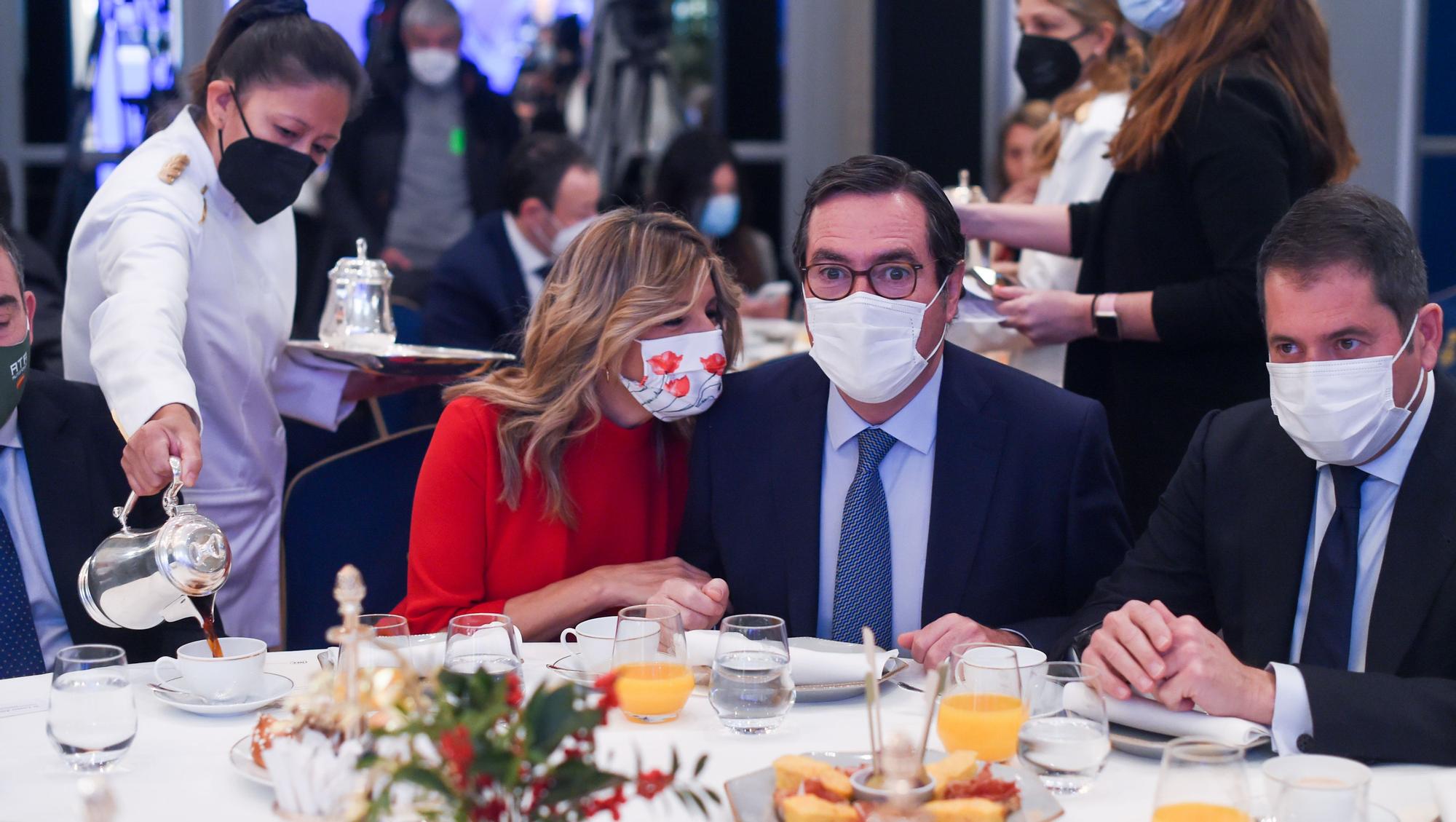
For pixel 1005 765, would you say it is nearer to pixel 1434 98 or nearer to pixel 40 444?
pixel 40 444

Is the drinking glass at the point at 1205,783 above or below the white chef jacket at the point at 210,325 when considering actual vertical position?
below

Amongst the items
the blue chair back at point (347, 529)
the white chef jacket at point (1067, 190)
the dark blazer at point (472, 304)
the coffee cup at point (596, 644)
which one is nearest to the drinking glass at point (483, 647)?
the coffee cup at point (596, 644)

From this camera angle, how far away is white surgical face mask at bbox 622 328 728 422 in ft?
7.76

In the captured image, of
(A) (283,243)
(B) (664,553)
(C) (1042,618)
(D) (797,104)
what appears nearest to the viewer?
(C) (1042,618)

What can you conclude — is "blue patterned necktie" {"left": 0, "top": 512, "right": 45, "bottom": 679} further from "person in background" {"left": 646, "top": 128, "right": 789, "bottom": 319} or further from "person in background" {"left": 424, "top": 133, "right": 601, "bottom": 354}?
"person in background" {"left": 646, "top": 128, "right": 789, "bottom": 319}

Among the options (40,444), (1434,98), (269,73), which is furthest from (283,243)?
(1434,98)

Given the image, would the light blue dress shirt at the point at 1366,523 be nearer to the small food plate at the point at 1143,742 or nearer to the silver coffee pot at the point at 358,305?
the small food plate at the point at 1143,742

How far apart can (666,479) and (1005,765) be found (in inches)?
47.9

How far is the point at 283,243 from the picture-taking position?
296 centimetres

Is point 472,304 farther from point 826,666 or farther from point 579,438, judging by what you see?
point 826,666

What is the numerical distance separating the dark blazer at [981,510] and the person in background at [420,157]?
140 inches

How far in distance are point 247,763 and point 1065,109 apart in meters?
→ 2.49

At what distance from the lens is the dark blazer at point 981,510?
7.29ft

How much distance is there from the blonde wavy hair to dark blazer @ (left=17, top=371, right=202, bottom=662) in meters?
0.55
